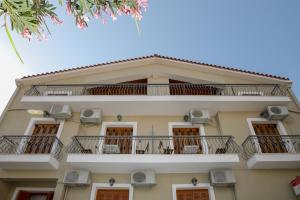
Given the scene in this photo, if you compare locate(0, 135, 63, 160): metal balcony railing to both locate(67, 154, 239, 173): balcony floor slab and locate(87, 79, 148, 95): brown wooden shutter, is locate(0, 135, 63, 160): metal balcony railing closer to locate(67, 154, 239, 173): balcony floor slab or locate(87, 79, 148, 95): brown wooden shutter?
Result: locate(67, 154, 239, 173): balcony floor slab

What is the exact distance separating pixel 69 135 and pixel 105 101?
2.10 metres

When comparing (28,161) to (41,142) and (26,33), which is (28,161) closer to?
(41,142)

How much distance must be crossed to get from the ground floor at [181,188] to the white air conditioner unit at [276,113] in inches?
92.9

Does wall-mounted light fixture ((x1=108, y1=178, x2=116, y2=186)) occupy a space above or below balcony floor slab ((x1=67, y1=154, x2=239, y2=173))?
below

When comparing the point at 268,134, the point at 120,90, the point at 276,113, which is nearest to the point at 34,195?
the point at 120,90

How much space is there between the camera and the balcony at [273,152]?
863 centimetres

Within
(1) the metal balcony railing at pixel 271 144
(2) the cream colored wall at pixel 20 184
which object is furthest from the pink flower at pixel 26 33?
(1) the metal balcony railing at pixel 271 144

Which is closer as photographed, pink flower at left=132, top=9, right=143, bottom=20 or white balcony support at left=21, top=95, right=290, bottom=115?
pink flower at left=132, top=9, right=143, bottom=20

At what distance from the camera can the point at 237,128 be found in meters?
10.3

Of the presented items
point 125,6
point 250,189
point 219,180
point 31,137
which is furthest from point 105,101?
point 125,6

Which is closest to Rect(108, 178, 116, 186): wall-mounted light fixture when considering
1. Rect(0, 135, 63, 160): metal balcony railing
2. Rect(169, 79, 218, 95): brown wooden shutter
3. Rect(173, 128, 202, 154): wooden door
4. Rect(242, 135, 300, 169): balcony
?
Rect(0, 135, 63, 160): metal balcony railing

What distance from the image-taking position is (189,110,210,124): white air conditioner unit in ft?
33.9

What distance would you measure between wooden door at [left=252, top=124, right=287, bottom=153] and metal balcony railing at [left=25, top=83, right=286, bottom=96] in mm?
1991

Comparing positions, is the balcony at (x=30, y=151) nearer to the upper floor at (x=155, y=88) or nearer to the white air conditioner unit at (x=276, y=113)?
the upper floor at (x=155, y=88)
